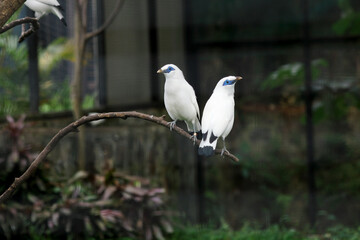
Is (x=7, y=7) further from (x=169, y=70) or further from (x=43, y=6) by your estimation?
(x=169, y=70)

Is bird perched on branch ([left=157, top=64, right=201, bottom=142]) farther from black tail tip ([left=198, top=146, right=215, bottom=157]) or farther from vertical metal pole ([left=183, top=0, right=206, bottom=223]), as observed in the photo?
vertical metal pole ([left=183, top=0, right=206, bottom=223])

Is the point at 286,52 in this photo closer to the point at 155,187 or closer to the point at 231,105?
the point at 155,187

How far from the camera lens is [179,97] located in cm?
100

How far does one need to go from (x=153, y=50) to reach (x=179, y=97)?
1.60 meters

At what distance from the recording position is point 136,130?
2629 mm

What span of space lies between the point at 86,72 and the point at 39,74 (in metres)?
0.21

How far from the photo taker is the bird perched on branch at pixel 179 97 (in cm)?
99

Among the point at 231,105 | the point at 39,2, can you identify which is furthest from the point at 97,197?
the point at 231,105

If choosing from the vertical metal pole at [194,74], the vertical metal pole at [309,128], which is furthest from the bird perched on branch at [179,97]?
the vertical metal pole at [309,128]

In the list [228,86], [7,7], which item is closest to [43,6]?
Answer: [7,7]

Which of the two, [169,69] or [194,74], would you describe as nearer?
[169,69]

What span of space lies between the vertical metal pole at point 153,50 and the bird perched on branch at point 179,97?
4.92 ft

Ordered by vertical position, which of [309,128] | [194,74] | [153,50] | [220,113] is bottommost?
[309,128]

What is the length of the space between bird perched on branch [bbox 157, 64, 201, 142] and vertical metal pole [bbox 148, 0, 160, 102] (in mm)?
1500
